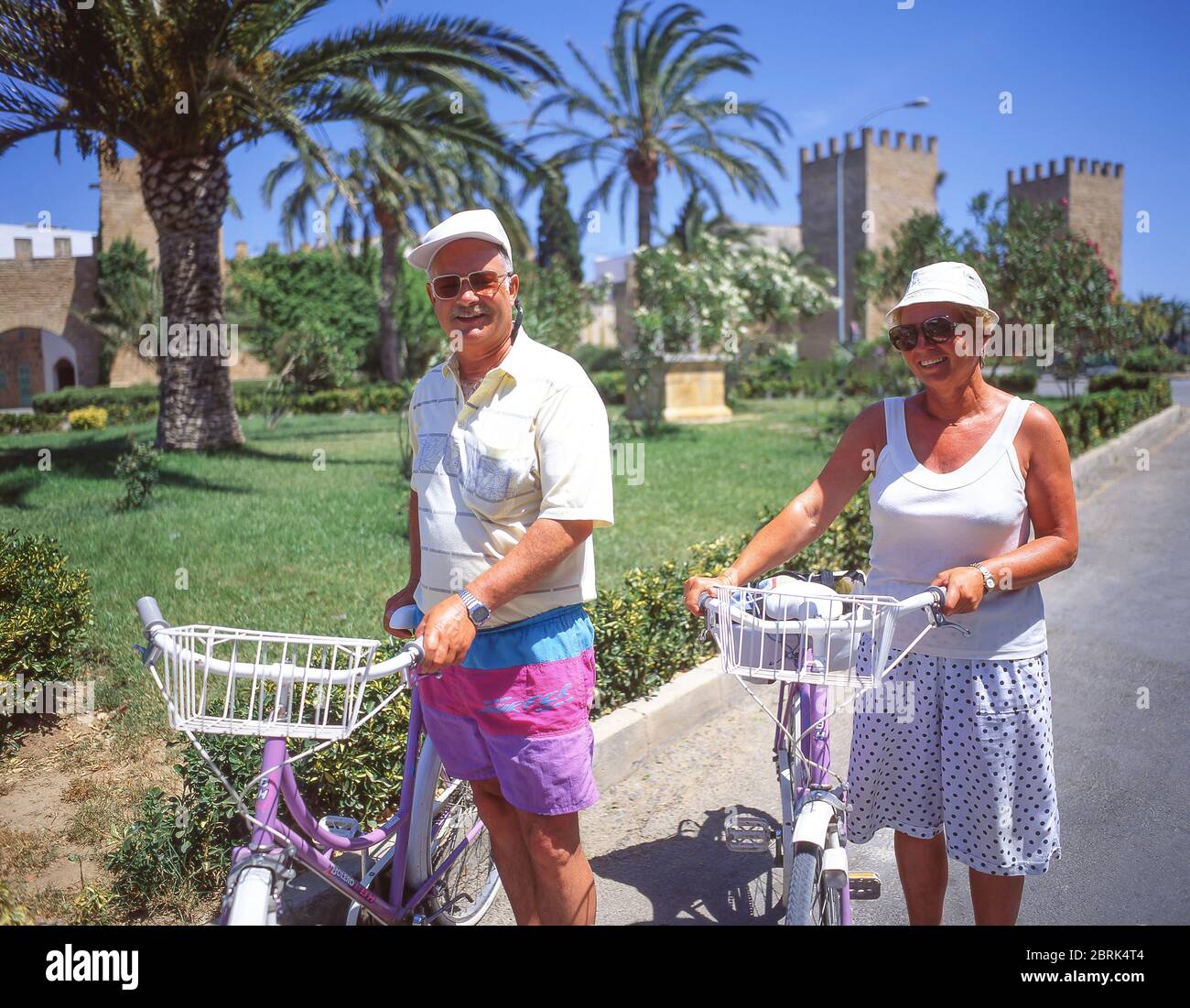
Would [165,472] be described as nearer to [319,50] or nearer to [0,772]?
[319,50]

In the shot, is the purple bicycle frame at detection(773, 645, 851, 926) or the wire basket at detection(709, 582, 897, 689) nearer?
the wire basket at detection(709, 582, 897, 689)

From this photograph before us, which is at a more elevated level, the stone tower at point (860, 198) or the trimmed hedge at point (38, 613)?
the stone tower at point (860, 198)

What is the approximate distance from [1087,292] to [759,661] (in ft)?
54.6

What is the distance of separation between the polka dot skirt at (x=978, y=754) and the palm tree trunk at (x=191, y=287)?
9755mm

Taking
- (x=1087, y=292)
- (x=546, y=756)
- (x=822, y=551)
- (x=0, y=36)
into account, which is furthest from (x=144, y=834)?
(x=1087, y=292)

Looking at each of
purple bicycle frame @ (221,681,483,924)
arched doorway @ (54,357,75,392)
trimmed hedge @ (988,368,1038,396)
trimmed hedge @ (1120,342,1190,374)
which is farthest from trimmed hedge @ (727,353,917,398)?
purple bicycle frame @ (221,681,483,924)

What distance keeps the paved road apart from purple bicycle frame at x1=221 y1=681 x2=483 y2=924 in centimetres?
62

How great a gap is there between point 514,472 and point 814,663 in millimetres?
767

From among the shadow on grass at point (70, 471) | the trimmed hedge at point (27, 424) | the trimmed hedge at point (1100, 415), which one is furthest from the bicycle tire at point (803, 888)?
the trimmed hedge at point (27, 424)

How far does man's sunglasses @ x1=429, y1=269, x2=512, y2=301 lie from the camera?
2.33 meters

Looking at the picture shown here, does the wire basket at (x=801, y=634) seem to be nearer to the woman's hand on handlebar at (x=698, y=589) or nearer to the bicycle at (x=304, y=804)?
the woman's hand on handlebar at (x=698, y=589)

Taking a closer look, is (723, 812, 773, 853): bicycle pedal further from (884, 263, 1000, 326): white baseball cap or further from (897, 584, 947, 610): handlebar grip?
(884, 263, 1000, 326): white baseball cap

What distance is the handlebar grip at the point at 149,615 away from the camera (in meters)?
1.89

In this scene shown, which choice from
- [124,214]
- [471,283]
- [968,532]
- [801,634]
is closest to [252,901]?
[801,634]
